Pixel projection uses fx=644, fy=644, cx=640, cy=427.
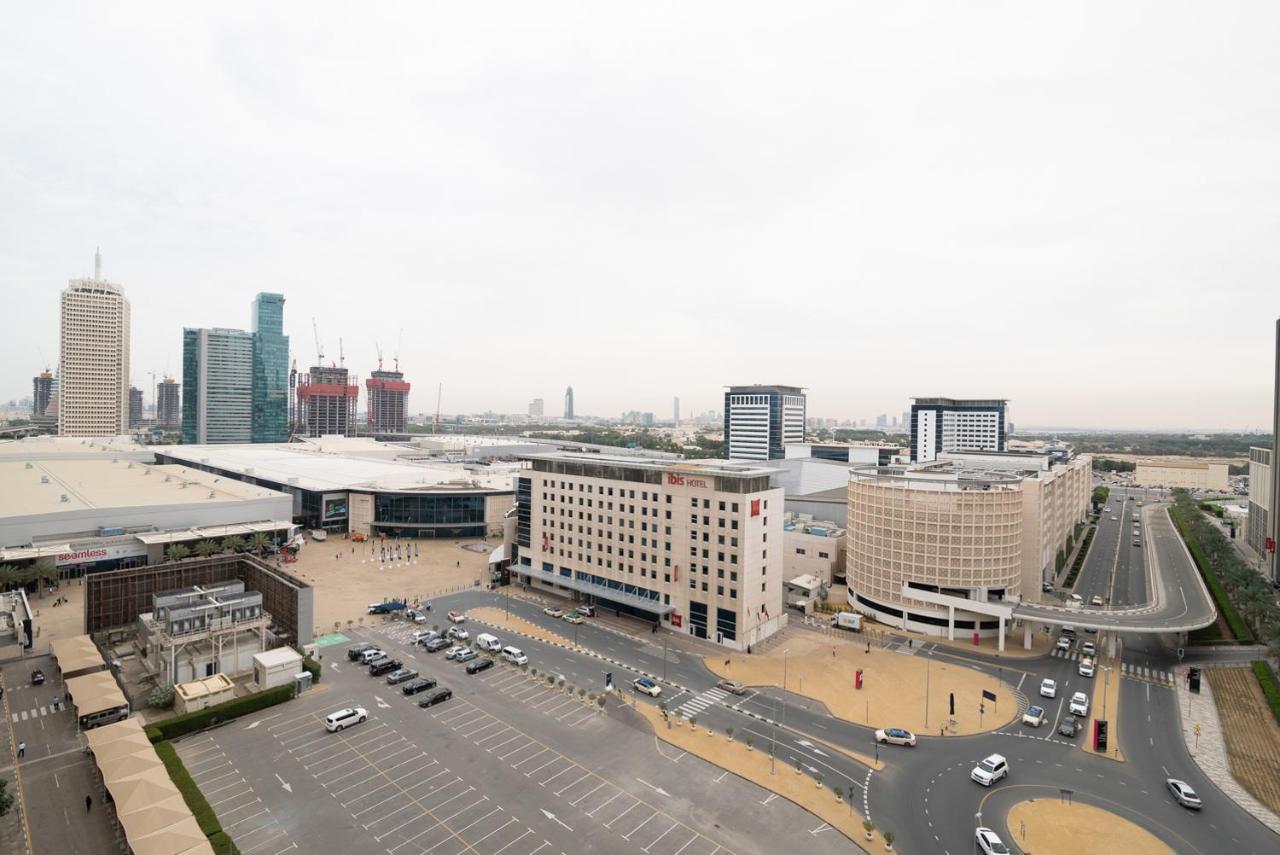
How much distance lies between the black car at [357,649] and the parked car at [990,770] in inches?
1772

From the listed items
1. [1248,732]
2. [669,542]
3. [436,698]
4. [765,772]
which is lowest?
[1248,732]

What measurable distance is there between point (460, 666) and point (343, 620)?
17815mm

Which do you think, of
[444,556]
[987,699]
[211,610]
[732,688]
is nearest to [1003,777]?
[987,699]

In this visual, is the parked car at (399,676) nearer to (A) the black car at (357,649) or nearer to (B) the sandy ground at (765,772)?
(A) the black car at (357,649)

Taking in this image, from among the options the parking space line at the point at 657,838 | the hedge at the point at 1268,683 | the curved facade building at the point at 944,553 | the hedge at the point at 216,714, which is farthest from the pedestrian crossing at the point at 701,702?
the hedge at the point at 1268,683

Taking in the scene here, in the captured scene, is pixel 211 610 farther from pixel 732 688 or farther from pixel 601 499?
pixel 732 688

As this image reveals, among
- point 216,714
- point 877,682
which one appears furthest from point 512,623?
point 877,682

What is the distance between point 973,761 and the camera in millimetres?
38531

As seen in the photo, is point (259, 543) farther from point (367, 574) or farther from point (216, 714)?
point (216, 714)

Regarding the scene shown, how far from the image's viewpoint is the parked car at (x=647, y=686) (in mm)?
46562

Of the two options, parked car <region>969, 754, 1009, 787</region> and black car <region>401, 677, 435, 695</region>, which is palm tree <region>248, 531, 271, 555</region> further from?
parked car <region>969, 754, 1009, 787</region>

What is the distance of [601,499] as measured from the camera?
6819 cm

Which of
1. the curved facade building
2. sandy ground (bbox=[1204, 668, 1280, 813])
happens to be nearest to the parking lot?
sandy ground (bbox=[1204, 668, 1280, 813])

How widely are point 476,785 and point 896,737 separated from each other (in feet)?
83.4
